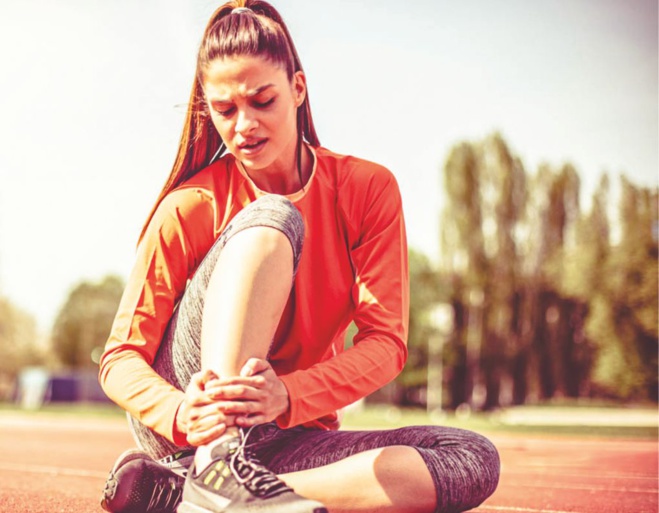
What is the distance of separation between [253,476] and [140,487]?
44cm

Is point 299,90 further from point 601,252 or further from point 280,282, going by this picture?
point 601,252

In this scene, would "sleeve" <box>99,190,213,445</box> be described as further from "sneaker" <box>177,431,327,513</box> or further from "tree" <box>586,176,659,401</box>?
"tree" <box>586,176,659,401</box>

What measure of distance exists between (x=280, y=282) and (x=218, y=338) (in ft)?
0.65

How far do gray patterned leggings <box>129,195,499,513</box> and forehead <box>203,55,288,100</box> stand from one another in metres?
0.33

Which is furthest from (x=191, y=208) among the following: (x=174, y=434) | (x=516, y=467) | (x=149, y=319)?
(x=516, y=467)

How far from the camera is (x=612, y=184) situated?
2859 centimetres

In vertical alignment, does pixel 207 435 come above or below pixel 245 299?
below

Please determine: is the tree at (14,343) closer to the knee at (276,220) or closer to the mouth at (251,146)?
the mouth at (251,146)

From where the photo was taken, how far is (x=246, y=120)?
2.15 m

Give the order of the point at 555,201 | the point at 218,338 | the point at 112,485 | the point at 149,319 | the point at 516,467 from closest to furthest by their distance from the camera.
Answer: the point at 218,338, the point at 112,485, the point at 149,319, the point at 516,467, the point at 555,201

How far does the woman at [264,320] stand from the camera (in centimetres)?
182

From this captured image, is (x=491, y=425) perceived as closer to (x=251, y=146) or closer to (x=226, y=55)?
(x=251, y=146)

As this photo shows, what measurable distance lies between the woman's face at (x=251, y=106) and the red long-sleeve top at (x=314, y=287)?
7.1 inches

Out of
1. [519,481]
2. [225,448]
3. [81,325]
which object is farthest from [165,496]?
[81,325]
